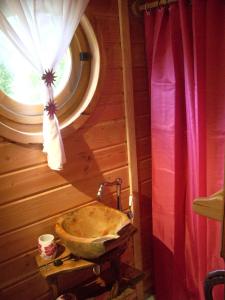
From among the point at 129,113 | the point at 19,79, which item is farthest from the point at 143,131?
the point at 19,79

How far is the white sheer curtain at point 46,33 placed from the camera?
3.75 ft

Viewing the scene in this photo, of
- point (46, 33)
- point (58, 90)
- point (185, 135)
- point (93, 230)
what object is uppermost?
point (46, 33)

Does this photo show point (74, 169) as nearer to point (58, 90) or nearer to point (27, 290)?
point (58, 90)

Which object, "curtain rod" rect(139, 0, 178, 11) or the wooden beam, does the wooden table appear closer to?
the wooden beam

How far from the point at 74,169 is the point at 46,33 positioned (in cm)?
65

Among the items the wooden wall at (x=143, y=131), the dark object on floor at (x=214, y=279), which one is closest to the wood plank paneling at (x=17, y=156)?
the wooden wall at (x=143, y=131)

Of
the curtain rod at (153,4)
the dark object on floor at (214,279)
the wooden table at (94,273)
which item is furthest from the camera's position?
the curtain rod at (153,4)

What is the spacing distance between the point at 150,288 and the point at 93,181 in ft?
3.23

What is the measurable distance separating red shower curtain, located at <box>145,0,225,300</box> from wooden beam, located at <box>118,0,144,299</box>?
11cm

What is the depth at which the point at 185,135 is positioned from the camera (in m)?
1.63

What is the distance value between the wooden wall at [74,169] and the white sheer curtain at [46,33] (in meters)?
0.12

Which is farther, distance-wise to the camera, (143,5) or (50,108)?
(143,5)

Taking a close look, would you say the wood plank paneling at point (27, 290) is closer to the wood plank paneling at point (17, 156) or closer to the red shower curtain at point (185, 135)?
the wood plank paneling at point (17, 156)

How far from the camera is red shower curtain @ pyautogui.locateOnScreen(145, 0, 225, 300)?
1393 mm
